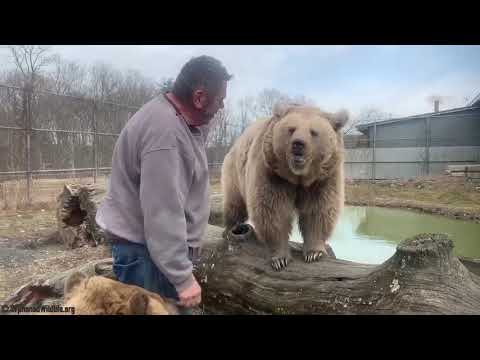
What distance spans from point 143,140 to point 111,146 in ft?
3.85

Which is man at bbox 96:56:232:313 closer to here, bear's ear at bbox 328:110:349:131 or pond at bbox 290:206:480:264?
bear's ear at bbox 328:110:349:131

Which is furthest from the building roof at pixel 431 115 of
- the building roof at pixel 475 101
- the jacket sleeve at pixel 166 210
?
the jacket sleeve at pixel 166 210

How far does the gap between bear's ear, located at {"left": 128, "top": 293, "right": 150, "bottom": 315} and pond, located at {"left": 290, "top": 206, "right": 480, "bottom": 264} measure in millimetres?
1337

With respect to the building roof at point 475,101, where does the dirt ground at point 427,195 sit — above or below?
below

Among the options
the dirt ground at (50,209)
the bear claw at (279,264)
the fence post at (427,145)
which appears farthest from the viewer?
the fence post at (427,145)

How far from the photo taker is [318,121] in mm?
2074

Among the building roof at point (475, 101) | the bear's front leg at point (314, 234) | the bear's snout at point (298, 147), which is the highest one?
the building roof at point (475, 101)

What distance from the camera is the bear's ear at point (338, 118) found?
2145mm

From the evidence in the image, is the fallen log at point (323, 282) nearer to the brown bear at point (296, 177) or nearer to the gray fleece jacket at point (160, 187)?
the brown bear at point (296, 177)

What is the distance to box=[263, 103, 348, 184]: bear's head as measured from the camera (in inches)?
79.4

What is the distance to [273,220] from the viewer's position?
222 cm

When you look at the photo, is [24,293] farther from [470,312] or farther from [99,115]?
[470,312]

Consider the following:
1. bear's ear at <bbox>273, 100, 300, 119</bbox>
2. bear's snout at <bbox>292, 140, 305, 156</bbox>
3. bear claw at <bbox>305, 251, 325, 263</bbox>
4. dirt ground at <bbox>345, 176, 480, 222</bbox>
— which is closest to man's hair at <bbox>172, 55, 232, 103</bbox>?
bear's snout at <bbox>292, 140, 305, 156</bbox>
